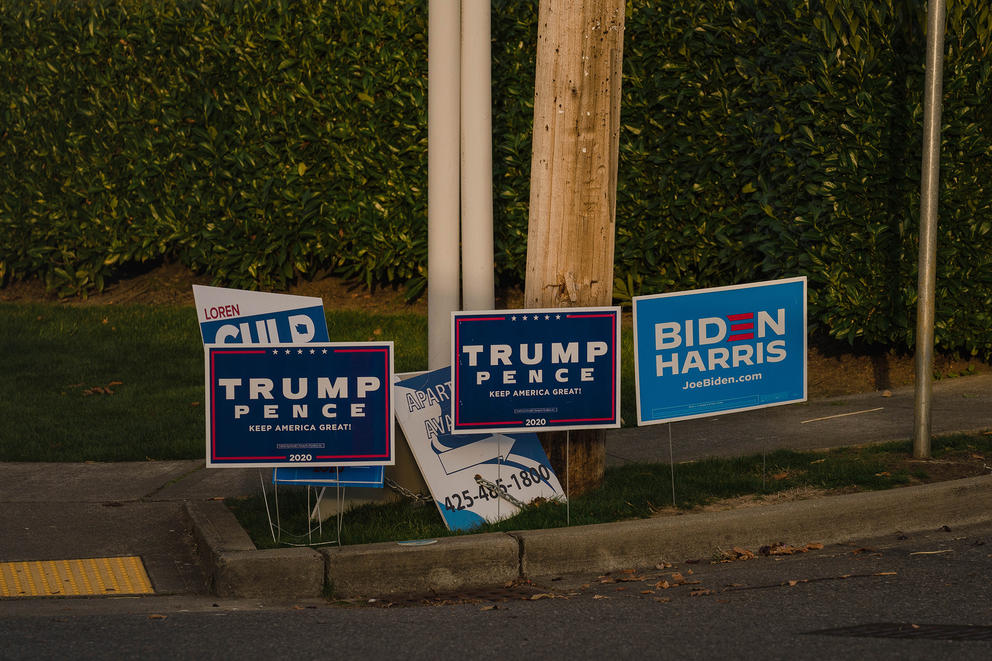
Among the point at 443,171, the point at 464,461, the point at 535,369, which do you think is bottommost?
the point at 464,461

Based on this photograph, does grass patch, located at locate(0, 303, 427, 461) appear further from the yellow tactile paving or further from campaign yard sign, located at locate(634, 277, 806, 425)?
campaign yard sign, located at locate(634, 277, 806, 425)

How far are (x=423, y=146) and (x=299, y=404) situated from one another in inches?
278

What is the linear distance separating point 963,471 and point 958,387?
3079 millimetres

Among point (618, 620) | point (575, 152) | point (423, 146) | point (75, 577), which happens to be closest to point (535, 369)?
point (575, 152)

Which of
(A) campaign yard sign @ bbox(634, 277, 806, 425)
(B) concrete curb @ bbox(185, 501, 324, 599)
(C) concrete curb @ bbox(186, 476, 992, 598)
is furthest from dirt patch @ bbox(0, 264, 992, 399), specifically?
(B) concrete curb @ bbox(185, 501, 324, 599)

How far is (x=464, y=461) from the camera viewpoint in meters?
6.92

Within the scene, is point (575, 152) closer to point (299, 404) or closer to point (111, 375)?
point (299, 404)

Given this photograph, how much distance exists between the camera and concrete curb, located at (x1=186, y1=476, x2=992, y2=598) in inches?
239

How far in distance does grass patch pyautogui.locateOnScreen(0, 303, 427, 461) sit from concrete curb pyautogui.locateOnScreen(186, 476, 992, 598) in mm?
2289

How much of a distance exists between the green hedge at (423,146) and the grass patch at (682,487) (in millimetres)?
2430

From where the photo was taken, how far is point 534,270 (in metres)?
7.23

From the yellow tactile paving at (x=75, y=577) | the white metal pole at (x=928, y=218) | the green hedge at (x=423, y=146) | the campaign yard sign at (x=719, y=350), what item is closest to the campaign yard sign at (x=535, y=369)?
the campaign yard sign at (x=719, y=350)

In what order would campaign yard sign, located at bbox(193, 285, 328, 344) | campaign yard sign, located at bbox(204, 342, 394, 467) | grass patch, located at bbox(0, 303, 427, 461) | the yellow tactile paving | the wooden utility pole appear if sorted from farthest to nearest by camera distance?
grass patch, located at bbox(0, 303, 427, 461), the wooden utility pole, campaign yard sign, located at bbox(193, 285, 328, 344), campaign yard sign, located at bbox(204, 342, 394, 467), the yellow tactile paving

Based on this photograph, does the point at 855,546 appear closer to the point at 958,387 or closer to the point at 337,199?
the point at 958,387
